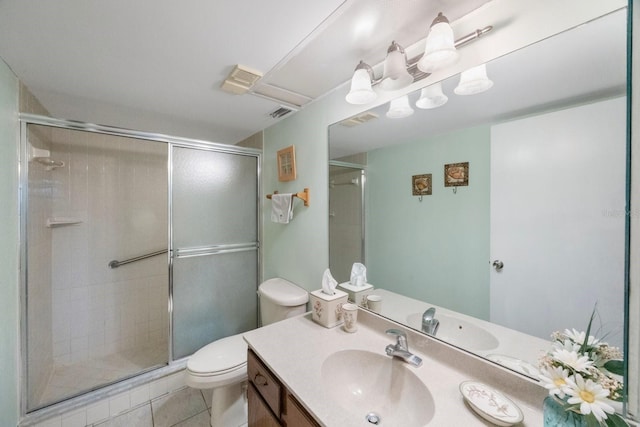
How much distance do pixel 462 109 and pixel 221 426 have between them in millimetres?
2159

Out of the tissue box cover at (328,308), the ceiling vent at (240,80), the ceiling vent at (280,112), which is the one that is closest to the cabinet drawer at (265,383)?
the tissue box cover at (328,308)

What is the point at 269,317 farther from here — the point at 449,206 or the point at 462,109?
the point at 462,109

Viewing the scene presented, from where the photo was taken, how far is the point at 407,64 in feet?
3.25

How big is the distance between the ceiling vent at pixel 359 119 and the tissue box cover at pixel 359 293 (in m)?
0.89

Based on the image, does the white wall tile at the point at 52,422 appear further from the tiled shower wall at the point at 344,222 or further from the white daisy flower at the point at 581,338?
the white daisy flower at the point at 581,338

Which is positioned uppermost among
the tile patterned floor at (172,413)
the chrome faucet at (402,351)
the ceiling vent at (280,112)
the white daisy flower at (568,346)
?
the ceiling vent at (280,112)

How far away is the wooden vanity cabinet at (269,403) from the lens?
0.76 meters

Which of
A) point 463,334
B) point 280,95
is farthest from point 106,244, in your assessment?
point 463,334

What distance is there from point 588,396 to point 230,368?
5.01 feet

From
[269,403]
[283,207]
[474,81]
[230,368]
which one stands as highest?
[474,81]

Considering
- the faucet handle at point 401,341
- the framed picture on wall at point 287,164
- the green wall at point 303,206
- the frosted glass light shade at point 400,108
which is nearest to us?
the faucet handle at point 401,341

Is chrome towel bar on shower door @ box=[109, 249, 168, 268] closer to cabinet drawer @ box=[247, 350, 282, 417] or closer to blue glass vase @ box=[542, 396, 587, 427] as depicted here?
cabinet drawer @ box=[247, 350, 282, 417]

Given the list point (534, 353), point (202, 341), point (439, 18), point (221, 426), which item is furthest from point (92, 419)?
point (439, 18)

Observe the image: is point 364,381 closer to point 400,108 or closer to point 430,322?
point 430,322
